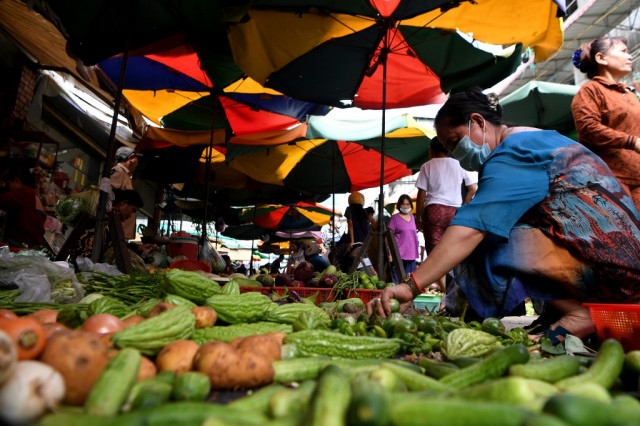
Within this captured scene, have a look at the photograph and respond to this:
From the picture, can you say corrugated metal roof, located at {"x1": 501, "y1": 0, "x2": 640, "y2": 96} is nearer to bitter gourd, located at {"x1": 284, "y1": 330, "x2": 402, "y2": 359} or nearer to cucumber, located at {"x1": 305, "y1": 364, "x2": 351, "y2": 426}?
bitter gourd, located at {"x1": 284, "y1": 330, "x2": 402, "y2": 359}

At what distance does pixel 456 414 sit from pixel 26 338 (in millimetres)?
1224

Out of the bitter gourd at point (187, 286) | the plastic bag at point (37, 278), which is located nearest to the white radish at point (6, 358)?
the bitter gourd at point (187, 286)

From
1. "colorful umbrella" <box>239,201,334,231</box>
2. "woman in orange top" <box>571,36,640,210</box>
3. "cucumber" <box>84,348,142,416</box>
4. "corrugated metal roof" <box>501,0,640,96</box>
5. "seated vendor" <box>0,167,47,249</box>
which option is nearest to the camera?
"cucumber" <box>84,348,142,416</box>

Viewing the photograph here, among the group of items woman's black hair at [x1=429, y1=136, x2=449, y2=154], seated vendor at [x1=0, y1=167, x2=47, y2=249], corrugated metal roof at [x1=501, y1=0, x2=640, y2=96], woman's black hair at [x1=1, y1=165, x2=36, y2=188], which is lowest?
seated vendor at [x1=0, y1=167, x2=47, y2=249]

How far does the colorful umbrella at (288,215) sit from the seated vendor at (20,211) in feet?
37.8

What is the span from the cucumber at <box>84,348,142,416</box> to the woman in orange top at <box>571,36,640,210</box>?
174 inches

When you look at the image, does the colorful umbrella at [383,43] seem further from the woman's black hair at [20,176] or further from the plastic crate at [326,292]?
the woman's black hair at [20,176]

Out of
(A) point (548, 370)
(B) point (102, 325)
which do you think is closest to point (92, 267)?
(B) point (102, 325)

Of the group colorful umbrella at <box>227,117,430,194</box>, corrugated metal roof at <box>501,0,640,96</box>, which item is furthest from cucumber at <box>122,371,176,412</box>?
corrugated metal roof at <box>501,0,640,96</box>

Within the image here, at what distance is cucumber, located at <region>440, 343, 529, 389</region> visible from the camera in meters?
1.45

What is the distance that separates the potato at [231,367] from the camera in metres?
1.42

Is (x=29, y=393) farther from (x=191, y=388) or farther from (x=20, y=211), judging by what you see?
(x=20, y=211)

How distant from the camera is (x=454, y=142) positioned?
3311 mm

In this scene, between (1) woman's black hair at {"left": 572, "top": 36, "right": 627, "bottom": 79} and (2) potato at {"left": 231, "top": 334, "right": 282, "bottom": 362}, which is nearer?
(2) potato at {"left": 231, "top": 334, "right": 282, "bottom": 362}
